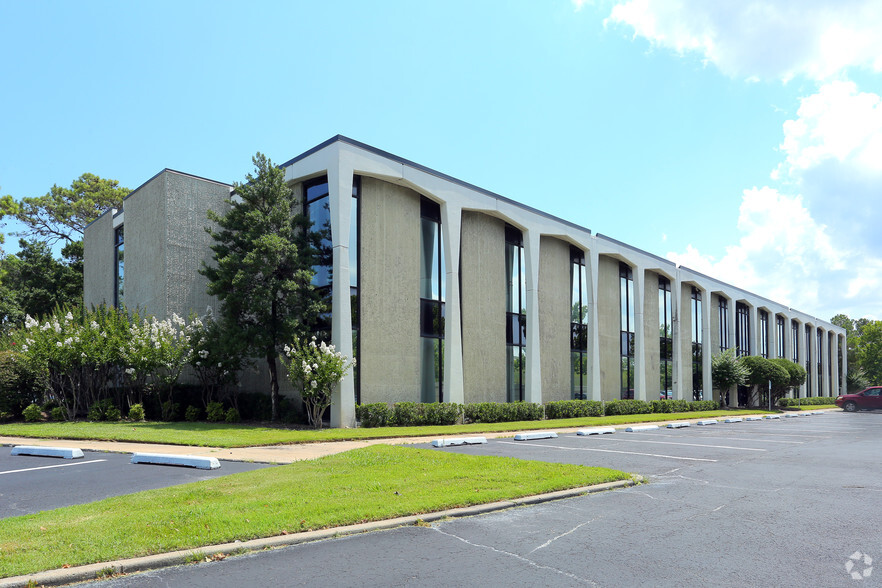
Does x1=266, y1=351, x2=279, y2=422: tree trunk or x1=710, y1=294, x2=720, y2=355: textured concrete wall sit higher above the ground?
x1=710, y1=294, x2=720, y2=355: textured concrete wall

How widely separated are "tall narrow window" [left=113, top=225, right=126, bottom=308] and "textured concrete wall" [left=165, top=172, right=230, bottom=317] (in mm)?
7273

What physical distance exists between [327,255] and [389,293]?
8.64 ft

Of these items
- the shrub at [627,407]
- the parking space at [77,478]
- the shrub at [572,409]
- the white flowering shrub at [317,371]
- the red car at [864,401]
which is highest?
the white flowering shrub at [317,371]

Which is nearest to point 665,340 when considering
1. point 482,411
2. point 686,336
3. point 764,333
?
point 686,336

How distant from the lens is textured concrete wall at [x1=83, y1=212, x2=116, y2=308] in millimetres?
31844

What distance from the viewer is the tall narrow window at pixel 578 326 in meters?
32.2

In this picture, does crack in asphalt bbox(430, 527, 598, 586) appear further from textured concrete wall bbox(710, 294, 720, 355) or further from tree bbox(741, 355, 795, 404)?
textured concrete wall bbox(710, 294, 720, 355)

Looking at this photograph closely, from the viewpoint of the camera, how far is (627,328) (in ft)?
122

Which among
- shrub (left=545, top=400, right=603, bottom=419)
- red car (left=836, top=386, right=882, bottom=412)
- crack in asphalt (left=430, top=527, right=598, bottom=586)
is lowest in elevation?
red car (left=836, top=386, right=882, bottom=412)

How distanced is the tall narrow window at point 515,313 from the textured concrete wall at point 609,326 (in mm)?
6983

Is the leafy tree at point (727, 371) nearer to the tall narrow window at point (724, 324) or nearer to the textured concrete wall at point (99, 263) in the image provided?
the tall narrow window at point (724, 324)

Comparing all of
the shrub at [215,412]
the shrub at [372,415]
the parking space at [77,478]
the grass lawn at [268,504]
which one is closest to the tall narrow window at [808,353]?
the shrub at [372,415]

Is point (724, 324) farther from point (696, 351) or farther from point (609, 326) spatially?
point (609, 326)

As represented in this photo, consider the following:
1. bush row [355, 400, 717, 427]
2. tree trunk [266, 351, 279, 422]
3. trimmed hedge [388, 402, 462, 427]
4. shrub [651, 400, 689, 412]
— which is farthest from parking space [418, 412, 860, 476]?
shrub [651, 400, 689, 412]
